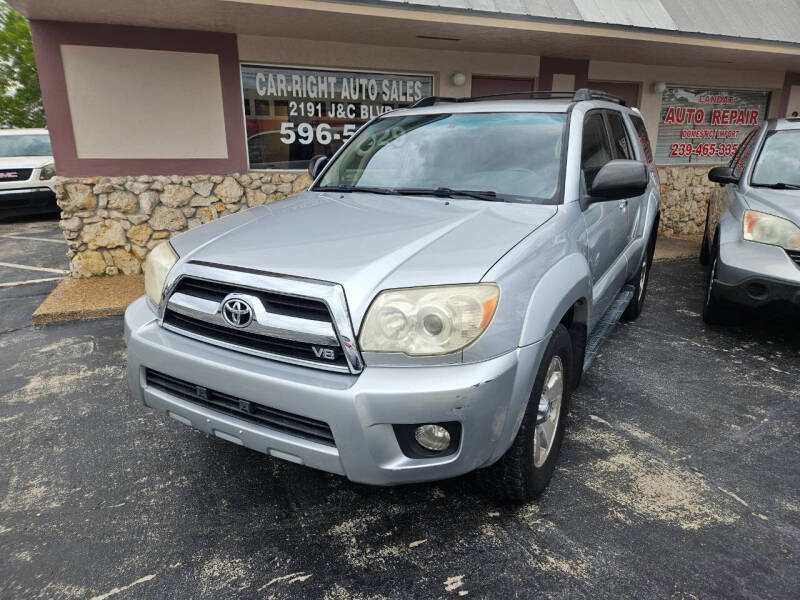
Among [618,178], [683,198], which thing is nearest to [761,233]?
[618,178]

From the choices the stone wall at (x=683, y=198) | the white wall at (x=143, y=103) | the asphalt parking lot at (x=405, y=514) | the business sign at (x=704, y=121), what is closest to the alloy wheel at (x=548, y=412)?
the asphalt parking lot at (x=405, y=514)

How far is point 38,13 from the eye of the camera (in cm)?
562

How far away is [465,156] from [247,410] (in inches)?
73.7

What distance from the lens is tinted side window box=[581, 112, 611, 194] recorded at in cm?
309

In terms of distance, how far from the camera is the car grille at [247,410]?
2.00 meters

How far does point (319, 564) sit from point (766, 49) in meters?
9.10

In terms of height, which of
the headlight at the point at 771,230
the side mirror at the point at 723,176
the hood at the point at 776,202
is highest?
the side mirror at the point at 723,176

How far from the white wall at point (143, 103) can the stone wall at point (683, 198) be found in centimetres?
749

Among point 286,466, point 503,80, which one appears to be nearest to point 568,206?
point 286,466

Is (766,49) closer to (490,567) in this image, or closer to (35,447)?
(490,567)

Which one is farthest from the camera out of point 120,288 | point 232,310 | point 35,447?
point 120,288

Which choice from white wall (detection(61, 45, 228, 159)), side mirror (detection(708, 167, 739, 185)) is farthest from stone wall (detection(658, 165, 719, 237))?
white wall (detection(61, 45, 228, 159))

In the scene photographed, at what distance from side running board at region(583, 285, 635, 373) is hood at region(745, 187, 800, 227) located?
1132mm

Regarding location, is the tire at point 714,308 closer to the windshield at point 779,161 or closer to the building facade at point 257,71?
the windshield at point 779,161
